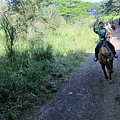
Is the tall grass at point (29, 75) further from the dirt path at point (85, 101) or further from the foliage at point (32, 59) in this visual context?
the dirt path at point (85, 101)

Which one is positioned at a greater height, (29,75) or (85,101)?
(29,75)

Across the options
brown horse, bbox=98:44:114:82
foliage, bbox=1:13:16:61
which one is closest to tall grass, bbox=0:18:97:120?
foliage, bbox=1:13:16:61

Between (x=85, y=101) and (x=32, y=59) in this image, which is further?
(x=32, y=59)

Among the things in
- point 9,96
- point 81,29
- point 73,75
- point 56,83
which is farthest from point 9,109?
point 81,29

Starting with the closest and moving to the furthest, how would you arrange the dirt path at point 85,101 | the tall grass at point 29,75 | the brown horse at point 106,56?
the dirt path at point 85,101 → the tall grass at point 29,75 → the brown horse at point 106,56

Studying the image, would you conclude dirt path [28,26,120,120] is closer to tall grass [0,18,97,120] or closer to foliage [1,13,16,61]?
tall grass [0,18,97,120]

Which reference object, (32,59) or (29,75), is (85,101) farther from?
(32,59)

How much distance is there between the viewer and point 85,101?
6293 mm

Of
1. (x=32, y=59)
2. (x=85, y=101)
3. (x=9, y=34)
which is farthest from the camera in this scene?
(x=32, y=59)

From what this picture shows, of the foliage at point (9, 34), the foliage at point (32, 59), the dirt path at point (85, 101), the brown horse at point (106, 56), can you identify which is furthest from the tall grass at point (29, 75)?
the brown horse at point (106, 56)

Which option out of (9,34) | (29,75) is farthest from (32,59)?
(9,34)

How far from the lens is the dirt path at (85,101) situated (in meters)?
5.48

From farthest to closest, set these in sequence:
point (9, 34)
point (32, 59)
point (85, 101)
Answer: point (32, 59), point (9, 34), point (85, 101)

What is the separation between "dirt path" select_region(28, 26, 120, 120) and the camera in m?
5.48
